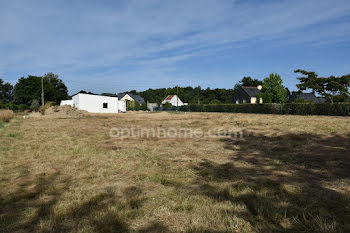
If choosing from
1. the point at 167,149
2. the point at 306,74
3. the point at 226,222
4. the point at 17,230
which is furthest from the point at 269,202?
the point at 306,74

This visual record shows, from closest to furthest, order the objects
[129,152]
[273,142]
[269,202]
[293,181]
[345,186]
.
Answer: [269,202] < [345,186] < [293,181] < [129,152] < [273,142]

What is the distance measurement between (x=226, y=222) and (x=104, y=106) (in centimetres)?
4017

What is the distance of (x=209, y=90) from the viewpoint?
279 feet

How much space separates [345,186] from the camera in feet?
10.9

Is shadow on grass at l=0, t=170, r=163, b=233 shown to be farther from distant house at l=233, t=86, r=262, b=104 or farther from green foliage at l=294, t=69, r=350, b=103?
distant house at l=233, t=86, r=262, b=104

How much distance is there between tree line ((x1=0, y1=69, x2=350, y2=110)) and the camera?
1267 inches

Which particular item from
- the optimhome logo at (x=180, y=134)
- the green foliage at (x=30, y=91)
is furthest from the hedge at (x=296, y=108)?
the green foliage at (x=30, y=91)

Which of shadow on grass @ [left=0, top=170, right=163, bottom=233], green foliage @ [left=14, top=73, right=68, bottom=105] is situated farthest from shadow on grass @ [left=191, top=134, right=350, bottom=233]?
green foliage @ [left=14, top=73, right=68, bottom=105]

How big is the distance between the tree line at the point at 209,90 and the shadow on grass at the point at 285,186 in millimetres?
31428

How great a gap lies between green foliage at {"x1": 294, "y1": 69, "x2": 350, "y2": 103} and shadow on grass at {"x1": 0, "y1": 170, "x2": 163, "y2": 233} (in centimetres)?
3464

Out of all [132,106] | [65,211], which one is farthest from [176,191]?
[132,106]

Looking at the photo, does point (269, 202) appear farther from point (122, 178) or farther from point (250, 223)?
point (122, 178)

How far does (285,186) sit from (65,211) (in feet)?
10.6

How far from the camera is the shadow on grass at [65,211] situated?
2324mm
